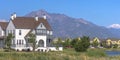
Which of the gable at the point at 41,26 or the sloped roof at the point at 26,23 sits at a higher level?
the sloped roof at the point at 26,23

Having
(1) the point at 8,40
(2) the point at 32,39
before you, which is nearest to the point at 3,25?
(1) the point at 8,40

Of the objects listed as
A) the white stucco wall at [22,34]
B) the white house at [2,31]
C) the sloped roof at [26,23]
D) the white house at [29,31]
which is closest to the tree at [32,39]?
the white house at [29,31]

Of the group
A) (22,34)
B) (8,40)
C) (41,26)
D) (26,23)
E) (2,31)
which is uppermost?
(26,23)

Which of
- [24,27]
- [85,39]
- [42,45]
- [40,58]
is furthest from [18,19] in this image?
[40,58]

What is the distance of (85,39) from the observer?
99062mm

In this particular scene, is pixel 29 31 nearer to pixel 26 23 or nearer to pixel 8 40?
pixel 26 23

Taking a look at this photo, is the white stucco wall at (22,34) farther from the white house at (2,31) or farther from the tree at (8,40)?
the tree at (8,40)

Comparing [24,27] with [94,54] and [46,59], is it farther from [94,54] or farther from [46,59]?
[46,59]

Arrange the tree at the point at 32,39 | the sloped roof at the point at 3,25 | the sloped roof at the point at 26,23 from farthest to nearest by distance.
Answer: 1. the sloped roof at the point at 3,25
2. the sloped roof at the point at 26,23
3. the tree at the point at 32,39

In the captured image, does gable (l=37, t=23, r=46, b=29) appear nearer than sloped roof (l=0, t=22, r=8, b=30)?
Yes

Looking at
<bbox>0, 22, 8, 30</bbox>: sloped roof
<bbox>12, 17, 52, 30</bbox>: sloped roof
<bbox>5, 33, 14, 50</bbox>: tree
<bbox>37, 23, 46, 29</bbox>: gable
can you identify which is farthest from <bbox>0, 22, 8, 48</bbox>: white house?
<bbox>37, 23, 46, 29</bbox>: gable

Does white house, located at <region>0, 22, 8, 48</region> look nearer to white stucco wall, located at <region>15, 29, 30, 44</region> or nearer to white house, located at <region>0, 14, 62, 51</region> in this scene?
white house, located at <region>0, 14, 62, 51</region>

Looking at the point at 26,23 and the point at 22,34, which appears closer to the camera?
the point at 22,34

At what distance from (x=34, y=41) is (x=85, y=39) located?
11.8 metres
